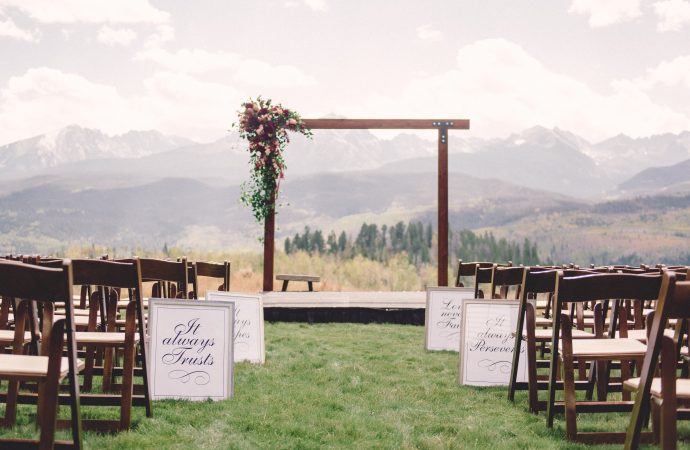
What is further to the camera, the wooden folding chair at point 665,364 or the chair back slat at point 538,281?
the chair back slat at point 538,281

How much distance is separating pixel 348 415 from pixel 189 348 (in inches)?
38.6

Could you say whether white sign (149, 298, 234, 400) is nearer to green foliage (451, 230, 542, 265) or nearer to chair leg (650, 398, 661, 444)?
chair leg (650, 398, 661, 444)

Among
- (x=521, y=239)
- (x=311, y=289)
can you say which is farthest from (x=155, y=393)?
(x=521, y=239)

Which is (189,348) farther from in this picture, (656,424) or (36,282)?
(656,424)

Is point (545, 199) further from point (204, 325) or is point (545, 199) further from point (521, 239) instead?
point (204, 325)

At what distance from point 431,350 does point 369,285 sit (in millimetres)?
5853

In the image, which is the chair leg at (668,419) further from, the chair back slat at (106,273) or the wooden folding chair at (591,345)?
the chair back slat at (106,273)

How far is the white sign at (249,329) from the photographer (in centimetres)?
632

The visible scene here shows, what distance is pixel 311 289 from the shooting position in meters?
12.1

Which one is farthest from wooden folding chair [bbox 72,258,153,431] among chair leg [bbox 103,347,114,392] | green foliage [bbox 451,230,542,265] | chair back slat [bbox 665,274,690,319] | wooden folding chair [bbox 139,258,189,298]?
green foliage [bbox 451,230,542,265]

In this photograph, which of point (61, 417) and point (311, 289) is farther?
point (311, 289)

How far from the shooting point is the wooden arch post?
1158 cm

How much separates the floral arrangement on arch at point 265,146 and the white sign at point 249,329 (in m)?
5.19

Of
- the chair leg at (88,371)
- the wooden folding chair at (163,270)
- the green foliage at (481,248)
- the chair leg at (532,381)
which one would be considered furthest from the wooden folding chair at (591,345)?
the green foliage at (481,248)
